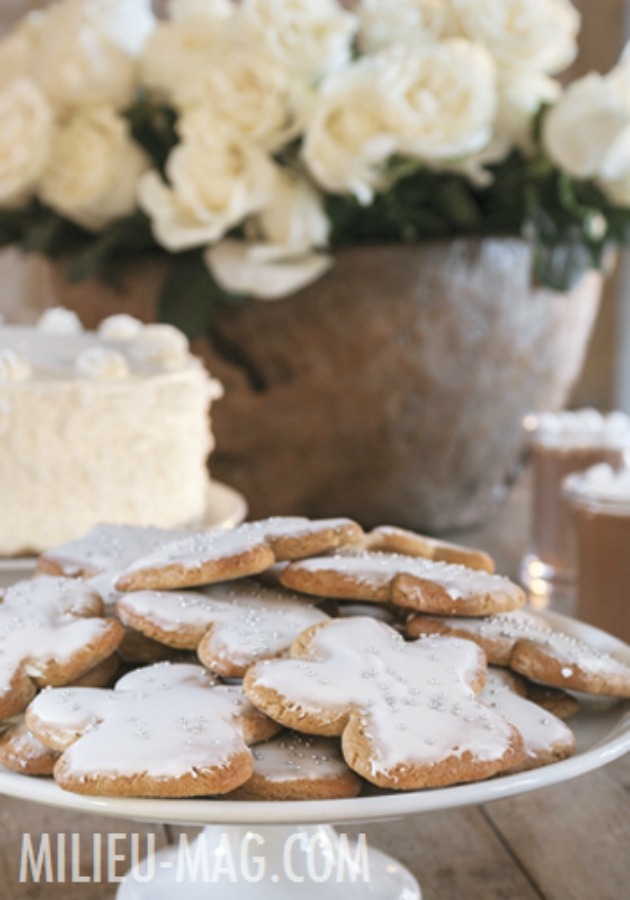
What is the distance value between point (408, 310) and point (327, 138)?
0.79 feet

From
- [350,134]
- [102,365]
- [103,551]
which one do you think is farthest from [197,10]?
[103,551]

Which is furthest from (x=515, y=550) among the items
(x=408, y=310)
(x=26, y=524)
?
(x=26, y=524)

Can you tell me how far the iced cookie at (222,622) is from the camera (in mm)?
690

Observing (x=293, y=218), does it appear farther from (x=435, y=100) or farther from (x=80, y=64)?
(x=80, y=64)

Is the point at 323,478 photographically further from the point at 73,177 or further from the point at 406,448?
the point at 73,177

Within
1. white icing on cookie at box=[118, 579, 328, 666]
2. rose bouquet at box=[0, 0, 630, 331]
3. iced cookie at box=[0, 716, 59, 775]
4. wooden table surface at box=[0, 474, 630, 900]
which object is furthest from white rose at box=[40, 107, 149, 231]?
iced cookie at box=[0, 716, 59, 775]

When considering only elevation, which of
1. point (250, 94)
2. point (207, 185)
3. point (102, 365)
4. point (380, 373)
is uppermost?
point (250, 94)

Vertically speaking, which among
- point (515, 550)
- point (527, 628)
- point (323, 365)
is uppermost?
point (527, 628)

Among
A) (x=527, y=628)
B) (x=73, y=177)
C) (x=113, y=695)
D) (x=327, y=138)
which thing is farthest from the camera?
(x=73, y=177)

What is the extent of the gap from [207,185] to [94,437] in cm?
43

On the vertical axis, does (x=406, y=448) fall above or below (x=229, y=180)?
below

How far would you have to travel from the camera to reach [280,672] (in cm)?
65

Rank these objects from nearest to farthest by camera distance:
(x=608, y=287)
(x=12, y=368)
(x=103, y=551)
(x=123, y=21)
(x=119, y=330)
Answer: (x=103, y=551), (x=12, y=368), (x=119, y=330), (x=123, y=21), (x=608, y=287)

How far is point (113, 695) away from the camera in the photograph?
Result: 2.19 feet
